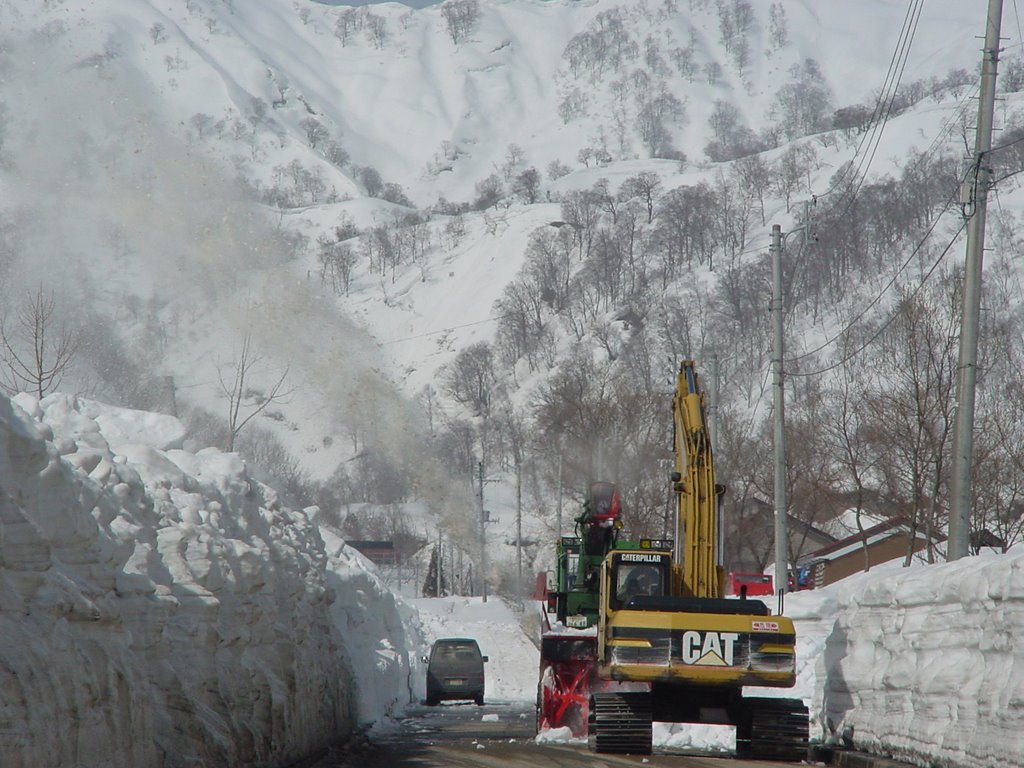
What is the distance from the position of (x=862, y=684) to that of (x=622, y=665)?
3.27 m

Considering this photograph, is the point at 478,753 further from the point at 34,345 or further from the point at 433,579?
the point at 433,579

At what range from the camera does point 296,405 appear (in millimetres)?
70375

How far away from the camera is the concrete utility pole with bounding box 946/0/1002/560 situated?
66.0 ft

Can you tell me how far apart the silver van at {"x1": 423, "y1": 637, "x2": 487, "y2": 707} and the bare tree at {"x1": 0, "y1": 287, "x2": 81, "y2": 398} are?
1207cm

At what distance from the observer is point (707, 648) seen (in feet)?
57.9

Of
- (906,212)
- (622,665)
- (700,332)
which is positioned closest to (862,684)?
(622,665)

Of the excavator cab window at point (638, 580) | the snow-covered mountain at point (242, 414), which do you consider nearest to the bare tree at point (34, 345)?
the snow-covered mountain at point (242, 414)

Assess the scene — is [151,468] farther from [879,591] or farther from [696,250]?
[696,250]

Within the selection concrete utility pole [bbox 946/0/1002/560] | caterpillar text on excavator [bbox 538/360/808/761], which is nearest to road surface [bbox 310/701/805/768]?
caterpillar text on excavator [bbox 538/360/808/761]

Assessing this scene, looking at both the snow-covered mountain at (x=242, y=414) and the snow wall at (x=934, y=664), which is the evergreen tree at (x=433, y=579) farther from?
the snow wall at (x=934, y=664)

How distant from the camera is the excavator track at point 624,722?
18141 mm

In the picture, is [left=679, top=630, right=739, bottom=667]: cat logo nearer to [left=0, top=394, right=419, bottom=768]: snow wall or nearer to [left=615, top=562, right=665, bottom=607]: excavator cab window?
[left=615, top=562, right=665, bottom=607]: excavator cab window

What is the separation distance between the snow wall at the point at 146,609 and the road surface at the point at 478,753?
0.85m

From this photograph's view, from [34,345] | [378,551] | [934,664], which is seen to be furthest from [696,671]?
[378,551]
